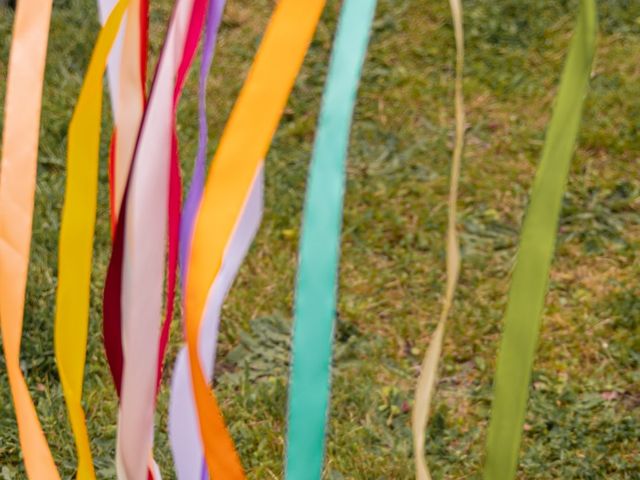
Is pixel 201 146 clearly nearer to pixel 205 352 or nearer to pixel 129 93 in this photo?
pixel 129 93

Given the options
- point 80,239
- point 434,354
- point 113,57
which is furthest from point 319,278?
point 113,57

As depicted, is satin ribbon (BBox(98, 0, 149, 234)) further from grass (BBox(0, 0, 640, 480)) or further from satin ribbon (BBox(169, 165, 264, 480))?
grass (BBox(0, 0, 640, 480))

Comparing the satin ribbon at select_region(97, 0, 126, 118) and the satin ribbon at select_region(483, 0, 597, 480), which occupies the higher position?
the satin ribbon at select_region(97, 0, 126, 118)

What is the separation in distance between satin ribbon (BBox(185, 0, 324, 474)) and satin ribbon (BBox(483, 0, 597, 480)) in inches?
11.4

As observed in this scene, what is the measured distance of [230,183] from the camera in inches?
51.6

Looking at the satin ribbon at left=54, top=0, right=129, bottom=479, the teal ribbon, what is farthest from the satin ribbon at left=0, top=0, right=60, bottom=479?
the teal ribbon

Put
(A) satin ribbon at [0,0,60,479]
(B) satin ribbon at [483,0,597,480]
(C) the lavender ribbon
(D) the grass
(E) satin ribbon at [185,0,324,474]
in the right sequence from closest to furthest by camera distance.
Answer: (B) satin ribbon at [483,0,597,480] < (E) satin ribbon at [185,0,324,474] < (A) satin ribbon at [0,0,60,479] < (C) the lavender ribbon < (D) the grass

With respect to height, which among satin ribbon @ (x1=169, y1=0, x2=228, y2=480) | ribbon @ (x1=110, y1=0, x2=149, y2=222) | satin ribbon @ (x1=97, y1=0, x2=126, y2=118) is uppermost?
satin ribbon @ (x1=97, y1=0, x2=126, y2=118)

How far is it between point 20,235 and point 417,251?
5.02 feet

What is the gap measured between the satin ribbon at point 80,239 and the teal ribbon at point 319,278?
0.95 ft

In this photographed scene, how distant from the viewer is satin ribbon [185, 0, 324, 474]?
1296 millimetres

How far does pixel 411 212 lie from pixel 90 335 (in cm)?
87

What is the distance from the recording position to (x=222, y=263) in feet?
4.50

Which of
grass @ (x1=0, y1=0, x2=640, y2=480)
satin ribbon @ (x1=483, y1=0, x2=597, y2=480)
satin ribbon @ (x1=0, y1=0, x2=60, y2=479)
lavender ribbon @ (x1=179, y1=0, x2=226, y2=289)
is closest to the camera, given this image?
satin ribbon @ (x1=483, y1=0, x2=597, y2=480)
